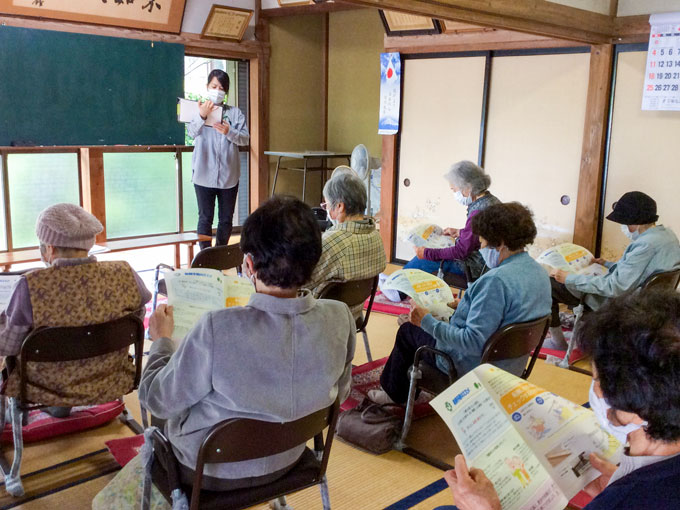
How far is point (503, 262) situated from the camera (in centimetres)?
264

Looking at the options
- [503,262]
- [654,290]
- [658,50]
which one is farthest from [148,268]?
[654,290]

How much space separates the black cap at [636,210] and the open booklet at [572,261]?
427 millimetres

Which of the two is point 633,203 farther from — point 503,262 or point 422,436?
point 422,436

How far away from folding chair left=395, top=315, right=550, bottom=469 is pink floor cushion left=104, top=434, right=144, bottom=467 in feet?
3.75

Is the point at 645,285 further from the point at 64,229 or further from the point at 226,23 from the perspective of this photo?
the point at 226,23

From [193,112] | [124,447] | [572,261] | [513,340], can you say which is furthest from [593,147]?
[124,447]

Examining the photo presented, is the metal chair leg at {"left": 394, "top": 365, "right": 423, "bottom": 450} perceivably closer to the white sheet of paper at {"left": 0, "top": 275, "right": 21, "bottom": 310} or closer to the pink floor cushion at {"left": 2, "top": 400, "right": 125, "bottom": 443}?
the pink floor cushion at {"left": 2, "top": 400, "right": 125, "bottom": 443}

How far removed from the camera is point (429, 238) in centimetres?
454

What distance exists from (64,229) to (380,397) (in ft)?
5.40

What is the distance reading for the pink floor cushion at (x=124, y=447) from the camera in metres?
2.72

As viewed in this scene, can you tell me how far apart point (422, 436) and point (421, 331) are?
0.55 m

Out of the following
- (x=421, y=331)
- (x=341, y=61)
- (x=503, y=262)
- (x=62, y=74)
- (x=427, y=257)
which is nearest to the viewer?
(x=503, y=262)

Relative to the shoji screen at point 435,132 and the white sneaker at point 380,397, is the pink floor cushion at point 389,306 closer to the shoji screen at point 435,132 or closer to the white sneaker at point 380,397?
the shoji screen at point 435,132

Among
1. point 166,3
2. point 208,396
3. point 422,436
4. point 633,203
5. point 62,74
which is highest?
point 166,3
